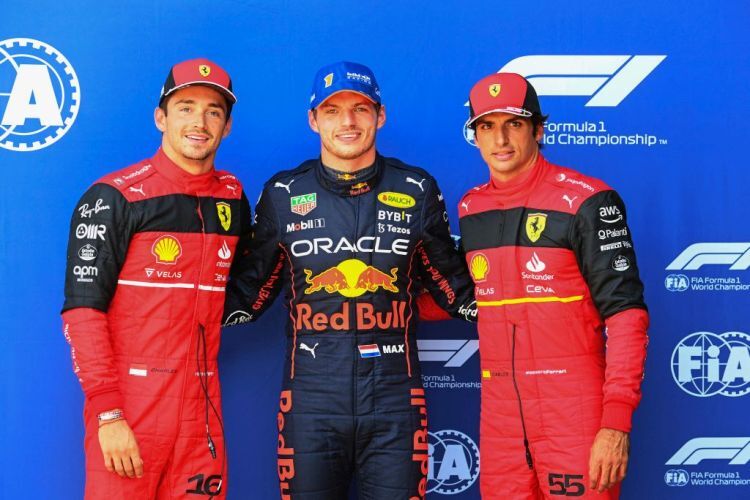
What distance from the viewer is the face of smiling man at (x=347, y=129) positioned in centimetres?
273

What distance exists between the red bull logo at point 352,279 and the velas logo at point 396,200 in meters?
0.23

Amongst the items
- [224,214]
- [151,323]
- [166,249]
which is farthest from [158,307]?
[224,214]

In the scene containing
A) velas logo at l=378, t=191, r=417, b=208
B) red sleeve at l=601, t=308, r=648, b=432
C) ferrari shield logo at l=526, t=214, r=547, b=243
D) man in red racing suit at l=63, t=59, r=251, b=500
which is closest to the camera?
red sleeve at l=601, t=308, r=648, b=432

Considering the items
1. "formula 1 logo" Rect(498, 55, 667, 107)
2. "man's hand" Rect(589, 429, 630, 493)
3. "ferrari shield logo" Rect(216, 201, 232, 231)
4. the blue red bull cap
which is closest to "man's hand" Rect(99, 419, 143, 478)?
"ferrari shield logo" Rect(216, 201, 232, 231)

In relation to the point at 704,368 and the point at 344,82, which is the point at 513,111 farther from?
the point at 704,368

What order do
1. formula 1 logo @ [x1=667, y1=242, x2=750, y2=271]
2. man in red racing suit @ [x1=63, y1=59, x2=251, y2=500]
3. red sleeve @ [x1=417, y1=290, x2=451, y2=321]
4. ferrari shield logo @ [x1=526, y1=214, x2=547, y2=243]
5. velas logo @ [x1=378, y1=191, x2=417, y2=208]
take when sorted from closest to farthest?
man in red racing suit @ [x1=63, y1=59, x2=251, y2=500] → ferrari shield logo @ [x1=526, y1=214, x2=547, y2=243] → velas logo @ [x1=378, y1=191, x2=417, y2=208] → red sleeve @ [x1=417, y1=290, x2=451, y2=321] → formula 1 logo @ [x1=667, y1=242, x2=750, y2=271]

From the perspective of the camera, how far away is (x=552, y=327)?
2.51 m

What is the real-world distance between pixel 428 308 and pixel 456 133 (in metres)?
0.83

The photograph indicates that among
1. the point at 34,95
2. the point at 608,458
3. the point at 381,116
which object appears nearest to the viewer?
the point at 608,458

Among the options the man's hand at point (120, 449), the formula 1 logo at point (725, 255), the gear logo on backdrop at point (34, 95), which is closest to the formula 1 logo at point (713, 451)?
the formula 1 logo at point (725, 255)

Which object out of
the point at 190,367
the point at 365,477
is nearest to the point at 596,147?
the point at 365,477

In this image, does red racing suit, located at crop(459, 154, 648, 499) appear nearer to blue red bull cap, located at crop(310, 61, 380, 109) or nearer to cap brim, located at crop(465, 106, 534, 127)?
cap brim, located at crop(465, 106, 534, 127)

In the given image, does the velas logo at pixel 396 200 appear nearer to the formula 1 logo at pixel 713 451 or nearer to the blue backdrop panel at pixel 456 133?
the blue backdrop panel at pixel 456 133

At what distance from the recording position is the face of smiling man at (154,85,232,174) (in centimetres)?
266
